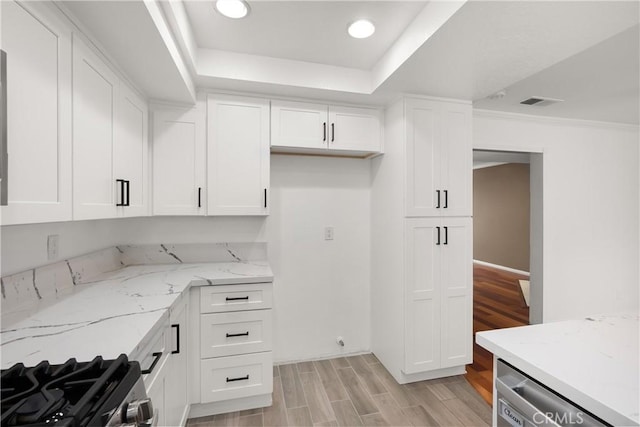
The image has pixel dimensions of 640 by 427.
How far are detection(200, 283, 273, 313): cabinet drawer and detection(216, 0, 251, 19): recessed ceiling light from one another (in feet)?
5.42

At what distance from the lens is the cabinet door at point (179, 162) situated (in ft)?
6.94

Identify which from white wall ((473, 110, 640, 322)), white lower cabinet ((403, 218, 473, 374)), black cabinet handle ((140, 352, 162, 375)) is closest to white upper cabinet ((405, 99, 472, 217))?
white lower cabinet ((403, 218, 473, 374))

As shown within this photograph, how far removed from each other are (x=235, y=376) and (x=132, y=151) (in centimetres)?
164

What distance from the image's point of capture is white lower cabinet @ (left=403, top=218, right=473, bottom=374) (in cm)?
226

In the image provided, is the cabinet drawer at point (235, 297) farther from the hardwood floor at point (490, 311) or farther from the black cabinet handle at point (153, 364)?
the hardwood floor at point (490, 311)

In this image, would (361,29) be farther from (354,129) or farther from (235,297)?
(235,297)

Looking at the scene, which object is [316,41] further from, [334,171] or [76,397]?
[76,397]

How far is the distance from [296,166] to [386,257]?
1156 millimetres

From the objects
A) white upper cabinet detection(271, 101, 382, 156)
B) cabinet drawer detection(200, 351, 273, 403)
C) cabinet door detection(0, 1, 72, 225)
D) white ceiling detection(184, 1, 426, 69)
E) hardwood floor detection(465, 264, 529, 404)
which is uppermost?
white ceiling detection(184, 1, 426, 69)

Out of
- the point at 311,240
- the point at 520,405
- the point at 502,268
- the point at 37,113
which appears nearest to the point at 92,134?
the point at 37,113

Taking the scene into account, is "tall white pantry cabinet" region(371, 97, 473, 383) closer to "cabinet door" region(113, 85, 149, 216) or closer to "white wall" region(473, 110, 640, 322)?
"white wall" region(473, 110, 640, 322)

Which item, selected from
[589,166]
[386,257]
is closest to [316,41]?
[386,257]

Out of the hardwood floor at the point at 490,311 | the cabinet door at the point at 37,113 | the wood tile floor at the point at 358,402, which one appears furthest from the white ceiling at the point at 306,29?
the hardwood floor at the point at 490,311

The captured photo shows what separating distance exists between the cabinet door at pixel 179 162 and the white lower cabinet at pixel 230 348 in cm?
70
